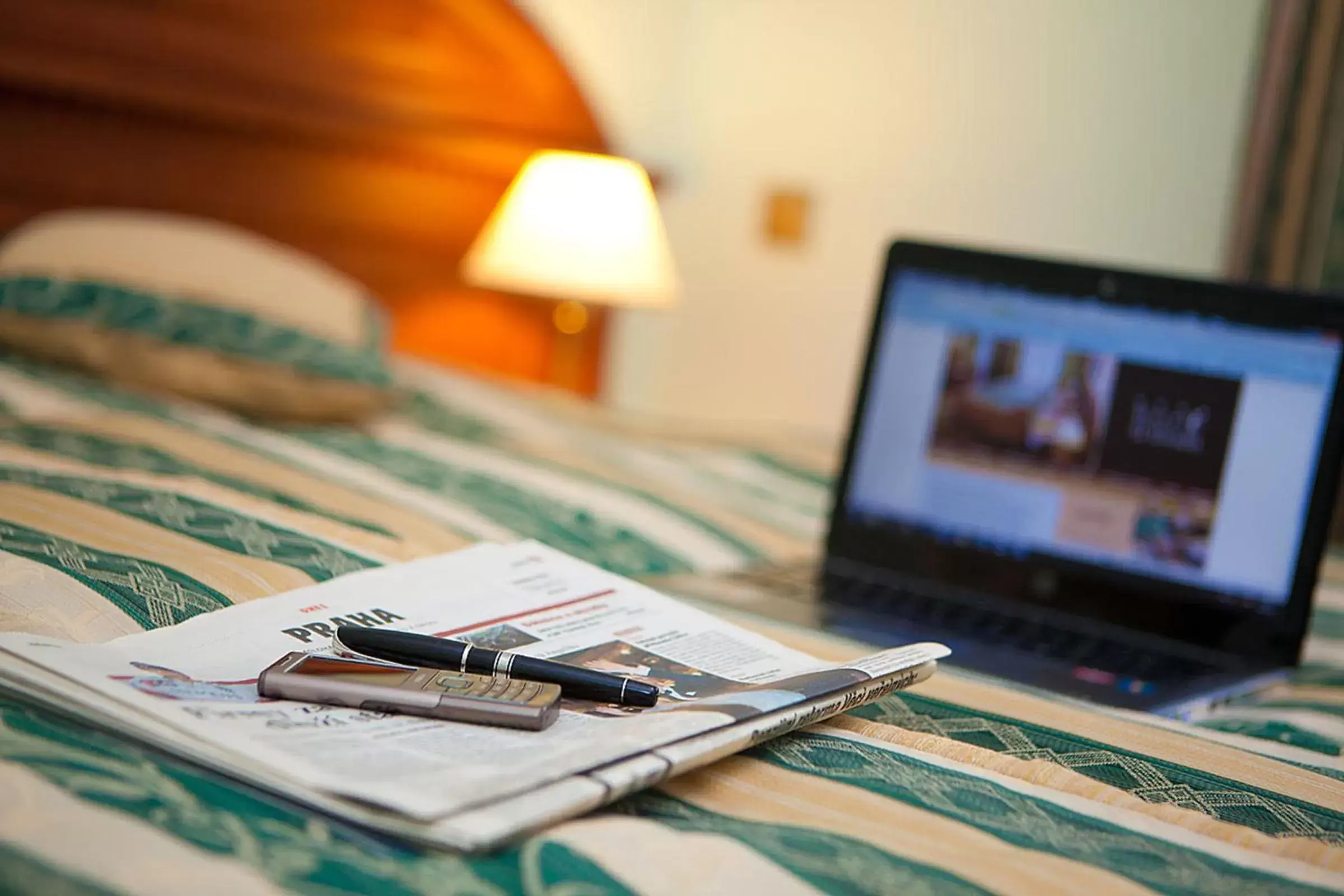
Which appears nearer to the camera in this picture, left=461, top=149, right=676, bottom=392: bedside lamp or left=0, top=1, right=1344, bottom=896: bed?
left=0, top=1, right=1344, bottom=896: bed

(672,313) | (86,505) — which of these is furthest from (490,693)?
(672,313)

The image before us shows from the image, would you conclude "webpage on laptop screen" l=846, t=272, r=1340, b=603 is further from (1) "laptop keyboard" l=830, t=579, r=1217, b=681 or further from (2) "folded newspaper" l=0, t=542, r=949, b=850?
(2) "folded newspaper" l=0, t=542, r=949, b=850

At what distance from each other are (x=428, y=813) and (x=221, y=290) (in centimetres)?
131

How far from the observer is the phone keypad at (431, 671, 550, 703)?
0.58m

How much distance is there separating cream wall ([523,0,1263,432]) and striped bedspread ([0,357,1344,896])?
153cm

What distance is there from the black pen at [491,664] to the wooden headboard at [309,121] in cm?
160

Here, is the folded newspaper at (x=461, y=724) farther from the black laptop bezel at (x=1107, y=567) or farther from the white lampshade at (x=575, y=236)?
the white lampshade at (x=575, y=236)

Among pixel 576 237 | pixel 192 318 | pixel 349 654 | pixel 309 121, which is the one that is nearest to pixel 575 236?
pixel 576 237

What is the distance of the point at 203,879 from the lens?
443mm

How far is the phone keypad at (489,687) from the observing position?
578mm

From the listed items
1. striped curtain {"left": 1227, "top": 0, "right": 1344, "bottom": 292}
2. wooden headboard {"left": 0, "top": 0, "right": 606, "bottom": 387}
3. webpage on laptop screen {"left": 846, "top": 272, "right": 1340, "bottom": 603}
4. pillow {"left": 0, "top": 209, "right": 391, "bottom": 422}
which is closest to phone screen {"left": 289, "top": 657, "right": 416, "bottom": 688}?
webpage on laptop screen {"left": 846, "top": 272, "right": 1340, "bottom": 603}

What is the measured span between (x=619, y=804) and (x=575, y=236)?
186cm

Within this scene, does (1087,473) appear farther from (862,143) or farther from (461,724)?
(862,143)

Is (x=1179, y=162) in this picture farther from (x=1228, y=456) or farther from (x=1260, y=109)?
(x=1228, y=456)
